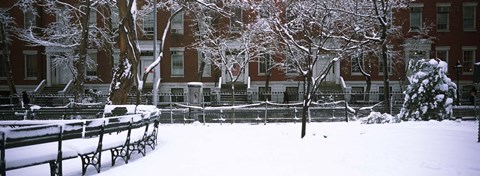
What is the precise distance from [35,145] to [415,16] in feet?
115

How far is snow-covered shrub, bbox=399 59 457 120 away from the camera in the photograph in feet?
50.3

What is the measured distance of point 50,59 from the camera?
34.5 metres

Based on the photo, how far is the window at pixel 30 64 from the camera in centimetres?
3606

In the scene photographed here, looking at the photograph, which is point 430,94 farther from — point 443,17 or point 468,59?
point 468,59

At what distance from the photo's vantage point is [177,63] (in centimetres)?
3594

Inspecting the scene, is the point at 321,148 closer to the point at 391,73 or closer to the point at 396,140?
the point at 396,140

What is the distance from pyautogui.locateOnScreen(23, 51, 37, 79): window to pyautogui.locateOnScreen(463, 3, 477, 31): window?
38.6 metres

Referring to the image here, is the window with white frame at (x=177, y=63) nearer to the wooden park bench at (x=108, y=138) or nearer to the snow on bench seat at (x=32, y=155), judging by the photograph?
the wooden park bench at (x=108, y=138)

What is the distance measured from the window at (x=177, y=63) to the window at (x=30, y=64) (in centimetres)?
1256

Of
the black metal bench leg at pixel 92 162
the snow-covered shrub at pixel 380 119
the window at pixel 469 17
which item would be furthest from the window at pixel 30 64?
the window at pixel 469 17

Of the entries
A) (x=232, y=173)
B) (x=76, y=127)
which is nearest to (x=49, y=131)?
(x=76, y=127)

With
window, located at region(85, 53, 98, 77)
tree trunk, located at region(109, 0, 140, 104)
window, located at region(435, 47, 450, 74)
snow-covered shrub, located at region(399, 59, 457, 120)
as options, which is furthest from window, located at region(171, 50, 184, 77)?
snow-covered shrub, located at region(399, 59, 457, 120)

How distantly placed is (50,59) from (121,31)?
2270 cm

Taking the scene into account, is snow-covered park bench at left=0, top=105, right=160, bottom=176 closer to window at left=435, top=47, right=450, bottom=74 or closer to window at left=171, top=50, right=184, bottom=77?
window at left=171, top=50, right=184, bottom=77
